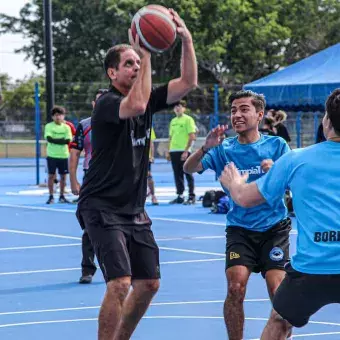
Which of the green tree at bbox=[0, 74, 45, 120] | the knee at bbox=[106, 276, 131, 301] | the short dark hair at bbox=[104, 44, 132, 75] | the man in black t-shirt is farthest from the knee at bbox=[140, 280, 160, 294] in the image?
the green tree at bbox=[0, 74, 45, 120]

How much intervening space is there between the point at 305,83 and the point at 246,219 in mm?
11921

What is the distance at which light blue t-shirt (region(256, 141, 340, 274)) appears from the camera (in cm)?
543

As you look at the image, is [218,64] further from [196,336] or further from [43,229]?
[196,336]

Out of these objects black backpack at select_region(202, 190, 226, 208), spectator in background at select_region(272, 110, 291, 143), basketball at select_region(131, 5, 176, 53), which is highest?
basketball at select_region(131, 5, 176, 53)

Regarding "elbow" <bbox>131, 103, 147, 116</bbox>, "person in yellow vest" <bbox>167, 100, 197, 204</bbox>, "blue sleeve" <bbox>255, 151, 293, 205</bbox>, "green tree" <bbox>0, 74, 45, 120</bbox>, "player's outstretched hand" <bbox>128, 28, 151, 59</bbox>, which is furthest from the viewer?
"green tree" <bbox>0, 74, 45, 120</bbox>

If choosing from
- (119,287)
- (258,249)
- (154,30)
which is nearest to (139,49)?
(154,30)

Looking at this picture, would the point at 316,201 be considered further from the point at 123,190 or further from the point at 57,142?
the point at 57,142

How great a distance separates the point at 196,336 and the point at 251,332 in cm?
45

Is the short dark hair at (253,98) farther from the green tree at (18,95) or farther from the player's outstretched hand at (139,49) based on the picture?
the green tree at (18,95)

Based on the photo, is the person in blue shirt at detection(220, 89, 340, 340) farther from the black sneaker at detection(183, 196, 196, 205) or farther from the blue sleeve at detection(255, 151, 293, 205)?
the black sneaker at detection(183, 196, 196, 205)

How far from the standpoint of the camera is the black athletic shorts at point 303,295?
5430 millimetres

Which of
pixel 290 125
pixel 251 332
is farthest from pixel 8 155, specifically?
pixel 251 332

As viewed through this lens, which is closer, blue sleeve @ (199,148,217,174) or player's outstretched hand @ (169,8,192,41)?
player's outstretched hand @ (169,8,192,41)

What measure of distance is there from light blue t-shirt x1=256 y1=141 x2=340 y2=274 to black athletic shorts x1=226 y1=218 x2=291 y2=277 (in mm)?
2025
